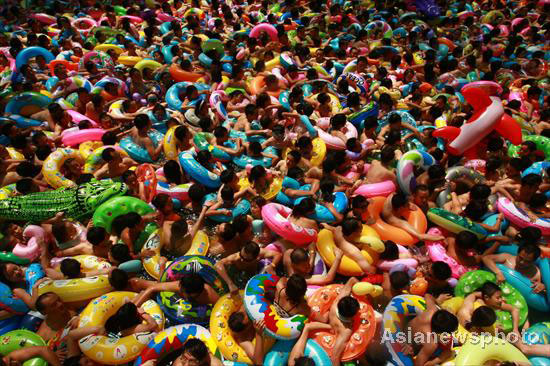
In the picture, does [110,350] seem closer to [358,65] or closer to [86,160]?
[86,160]

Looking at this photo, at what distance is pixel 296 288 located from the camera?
14.0ft

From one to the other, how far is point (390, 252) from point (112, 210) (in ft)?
13.9

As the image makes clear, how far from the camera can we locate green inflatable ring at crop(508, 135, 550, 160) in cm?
700

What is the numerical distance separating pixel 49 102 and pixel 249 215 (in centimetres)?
624

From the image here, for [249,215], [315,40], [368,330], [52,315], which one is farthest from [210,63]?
[368,330]

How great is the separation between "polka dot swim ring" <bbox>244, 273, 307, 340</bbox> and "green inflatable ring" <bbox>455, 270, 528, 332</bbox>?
219cm

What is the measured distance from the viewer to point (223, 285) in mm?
4828

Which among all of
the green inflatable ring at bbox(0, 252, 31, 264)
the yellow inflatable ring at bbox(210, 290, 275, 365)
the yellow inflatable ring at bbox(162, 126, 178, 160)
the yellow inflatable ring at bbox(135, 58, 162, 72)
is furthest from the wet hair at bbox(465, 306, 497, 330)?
the yellow inflatable ring at bbox(135, 58, 162, 72)

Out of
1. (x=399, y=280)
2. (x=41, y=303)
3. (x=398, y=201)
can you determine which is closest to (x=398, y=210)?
(x=398, y=201)

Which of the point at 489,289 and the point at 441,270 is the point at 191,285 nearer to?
the point at 441,270

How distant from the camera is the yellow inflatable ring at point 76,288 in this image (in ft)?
14.6

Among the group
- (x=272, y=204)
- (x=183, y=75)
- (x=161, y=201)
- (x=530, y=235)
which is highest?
(x=183, y=75)

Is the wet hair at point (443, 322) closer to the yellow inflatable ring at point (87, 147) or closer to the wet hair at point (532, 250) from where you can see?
the wet hair at point (532, 250)

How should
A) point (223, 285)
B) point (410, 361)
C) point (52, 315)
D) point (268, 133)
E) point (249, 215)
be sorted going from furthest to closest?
point (268, 133) < point (249, 215) < point (223, 285) < point (52, 315) < point (410, 361)
